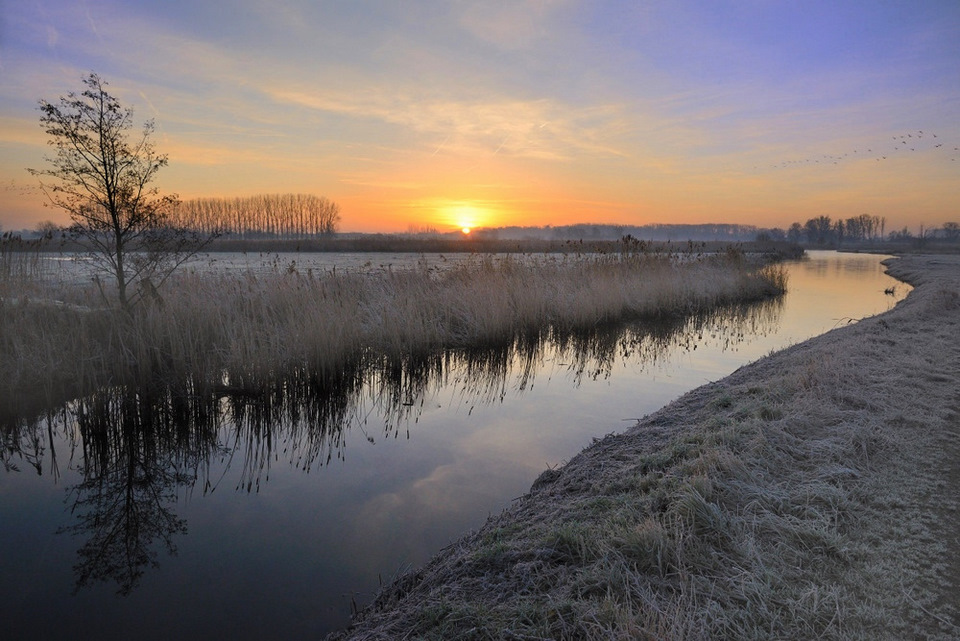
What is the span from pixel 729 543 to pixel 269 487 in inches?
151

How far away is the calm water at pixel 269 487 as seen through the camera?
314 centimetres

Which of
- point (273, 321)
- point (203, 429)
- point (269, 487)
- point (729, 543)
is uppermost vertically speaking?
point (273, 321)

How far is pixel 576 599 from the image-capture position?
2281mm

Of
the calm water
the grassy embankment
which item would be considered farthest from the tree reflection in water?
the grassy embankment

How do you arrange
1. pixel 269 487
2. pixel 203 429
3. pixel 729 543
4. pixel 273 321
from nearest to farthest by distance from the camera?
pixel 729 543
pixel 269 487
pixel 203 429
pixel 273 321

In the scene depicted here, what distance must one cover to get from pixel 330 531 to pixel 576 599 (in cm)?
234

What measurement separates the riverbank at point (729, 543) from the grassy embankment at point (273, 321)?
4717 millimetres

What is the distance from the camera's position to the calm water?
3.14m

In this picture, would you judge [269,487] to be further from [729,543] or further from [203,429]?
[729,543]

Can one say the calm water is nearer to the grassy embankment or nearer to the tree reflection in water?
the tree reflection in water

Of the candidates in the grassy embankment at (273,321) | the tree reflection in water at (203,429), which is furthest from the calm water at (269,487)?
the grassy embankment at (273,321)

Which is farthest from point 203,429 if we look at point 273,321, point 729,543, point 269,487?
point 729,543

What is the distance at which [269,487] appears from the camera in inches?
181

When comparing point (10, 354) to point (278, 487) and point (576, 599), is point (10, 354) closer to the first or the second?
point (278, 487)
